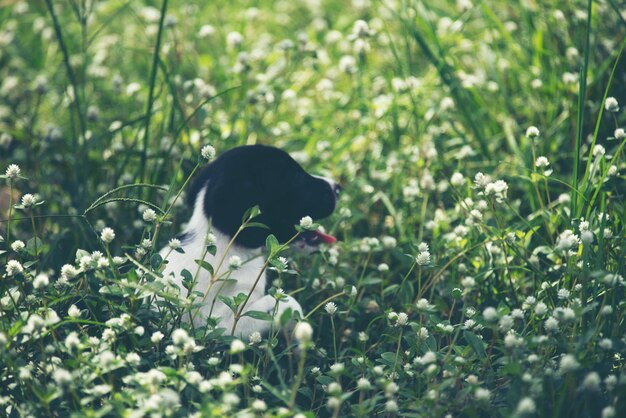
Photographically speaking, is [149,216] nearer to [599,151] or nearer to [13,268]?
[13,268]

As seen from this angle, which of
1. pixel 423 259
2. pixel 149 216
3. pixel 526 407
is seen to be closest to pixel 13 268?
pixel 149 216

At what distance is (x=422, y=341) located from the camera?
2.31 m

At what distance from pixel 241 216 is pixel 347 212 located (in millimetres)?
600

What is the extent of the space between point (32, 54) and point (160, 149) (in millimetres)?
2077

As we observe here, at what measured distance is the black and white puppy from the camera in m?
2.49

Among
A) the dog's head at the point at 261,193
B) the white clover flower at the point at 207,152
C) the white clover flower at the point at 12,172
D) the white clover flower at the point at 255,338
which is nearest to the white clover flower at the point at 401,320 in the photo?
the white clover flower at the point at 255,338

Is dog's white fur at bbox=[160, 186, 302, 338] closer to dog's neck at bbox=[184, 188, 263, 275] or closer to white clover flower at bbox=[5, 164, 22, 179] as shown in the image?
dog's neck at bbox=[184, 188, 263, 275]

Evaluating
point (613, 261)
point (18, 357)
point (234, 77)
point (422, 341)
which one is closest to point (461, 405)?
point (422, 341)

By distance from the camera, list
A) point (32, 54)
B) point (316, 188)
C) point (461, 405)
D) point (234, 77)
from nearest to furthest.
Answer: point (461, 405)
point (316, 188)
point (234, 77)
point (32, 54)

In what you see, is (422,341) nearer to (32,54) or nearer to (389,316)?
(389,316)

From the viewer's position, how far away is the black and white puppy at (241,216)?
2486 millimetres

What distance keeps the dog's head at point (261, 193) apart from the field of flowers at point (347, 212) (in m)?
0.15

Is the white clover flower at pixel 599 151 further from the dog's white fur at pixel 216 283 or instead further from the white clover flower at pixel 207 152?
the white clover flower at pixel 207 152

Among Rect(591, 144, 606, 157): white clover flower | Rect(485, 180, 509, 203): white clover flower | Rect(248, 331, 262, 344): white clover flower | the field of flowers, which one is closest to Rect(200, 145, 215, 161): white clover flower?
the field of flowers
